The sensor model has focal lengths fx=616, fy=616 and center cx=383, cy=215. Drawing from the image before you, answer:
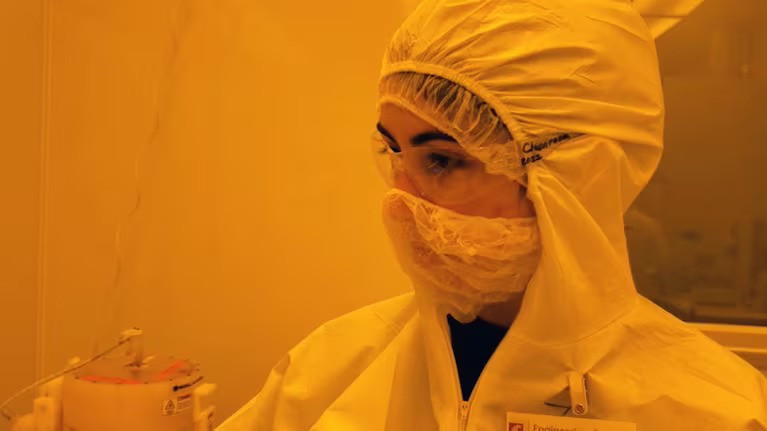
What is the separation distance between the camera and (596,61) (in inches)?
34.2

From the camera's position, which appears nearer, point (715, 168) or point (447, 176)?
point (447, 176)

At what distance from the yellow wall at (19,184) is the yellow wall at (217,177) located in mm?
55

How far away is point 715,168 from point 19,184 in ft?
6.17

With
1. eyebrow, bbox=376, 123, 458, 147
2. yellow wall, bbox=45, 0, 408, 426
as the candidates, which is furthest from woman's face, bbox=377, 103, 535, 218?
yellow wall, bbox=45, 0, 408, 426

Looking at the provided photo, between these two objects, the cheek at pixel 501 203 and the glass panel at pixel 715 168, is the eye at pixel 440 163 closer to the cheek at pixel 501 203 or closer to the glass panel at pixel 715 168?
the cheek at pixel 501 203

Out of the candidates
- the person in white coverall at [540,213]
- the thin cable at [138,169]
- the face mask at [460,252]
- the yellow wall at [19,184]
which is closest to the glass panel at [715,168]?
the person in white coverall at [540,213]

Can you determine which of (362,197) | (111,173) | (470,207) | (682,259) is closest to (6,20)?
(111,173)

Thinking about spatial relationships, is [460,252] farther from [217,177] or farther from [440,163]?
[217,177]

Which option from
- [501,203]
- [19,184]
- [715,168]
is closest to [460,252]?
[501,203]

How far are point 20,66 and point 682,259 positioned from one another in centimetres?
187

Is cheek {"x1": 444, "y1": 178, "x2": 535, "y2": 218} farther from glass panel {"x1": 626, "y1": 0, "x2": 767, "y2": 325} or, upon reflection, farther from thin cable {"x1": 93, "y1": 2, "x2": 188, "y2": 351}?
thin cable {"x1": 93, "y1": 2, "x2": 188, "y2": 351}

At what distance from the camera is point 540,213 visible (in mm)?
857

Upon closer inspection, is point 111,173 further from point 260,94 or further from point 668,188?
point 668,188

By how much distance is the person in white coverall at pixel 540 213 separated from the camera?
866mm
